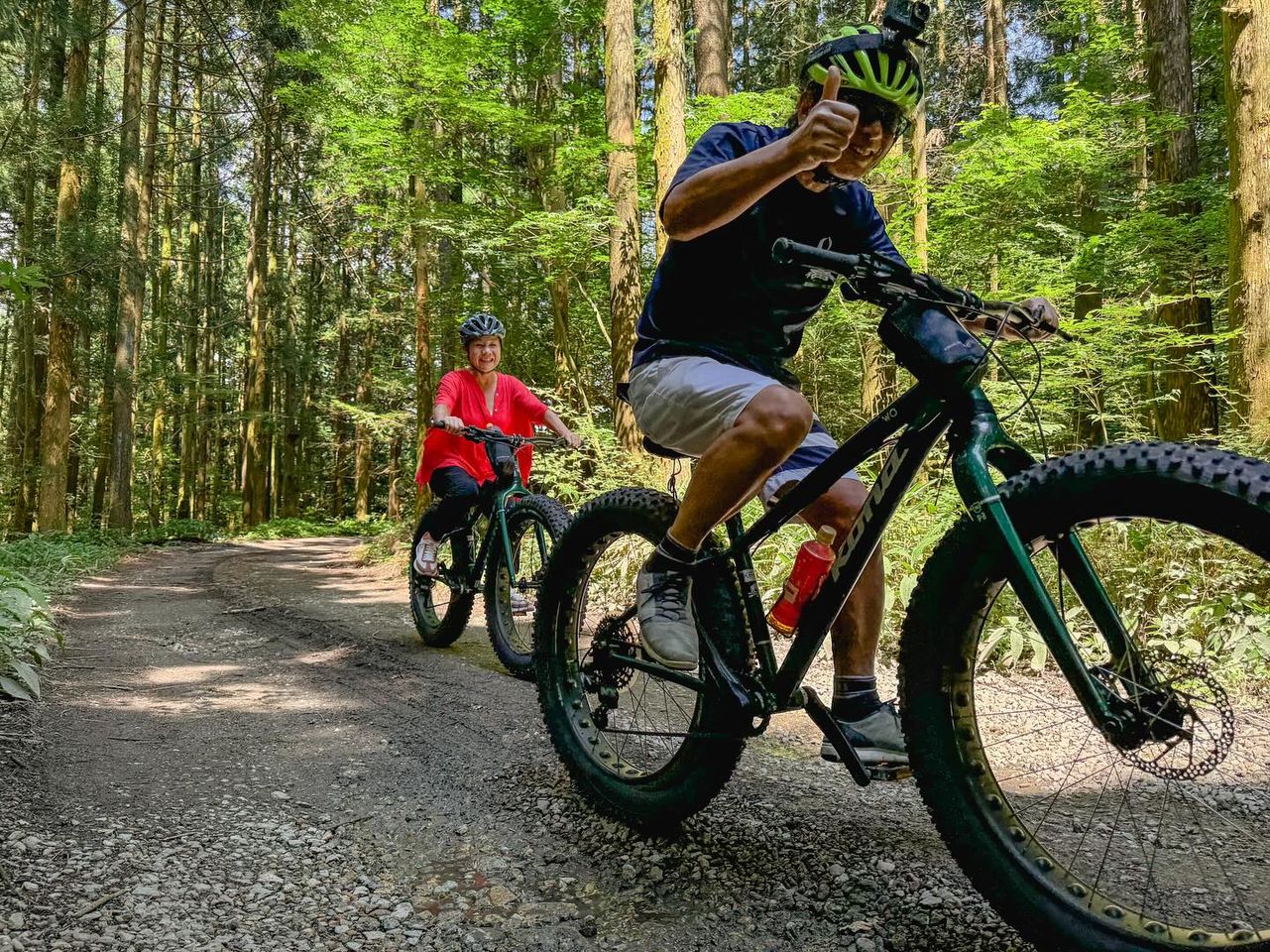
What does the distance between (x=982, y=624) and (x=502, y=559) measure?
3.72m

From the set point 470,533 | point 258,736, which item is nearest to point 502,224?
point 470,533

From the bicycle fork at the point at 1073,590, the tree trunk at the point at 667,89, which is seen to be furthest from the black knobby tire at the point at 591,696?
the tree trunk at the point at 667,89

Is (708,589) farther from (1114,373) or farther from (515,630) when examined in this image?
(1114,373)

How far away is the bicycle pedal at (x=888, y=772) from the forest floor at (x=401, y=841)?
0.28m

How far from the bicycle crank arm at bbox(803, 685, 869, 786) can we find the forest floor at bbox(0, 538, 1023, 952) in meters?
0.29

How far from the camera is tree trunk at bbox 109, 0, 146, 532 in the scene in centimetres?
1792

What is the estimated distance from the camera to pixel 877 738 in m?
2.22

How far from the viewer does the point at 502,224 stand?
42.7 ft

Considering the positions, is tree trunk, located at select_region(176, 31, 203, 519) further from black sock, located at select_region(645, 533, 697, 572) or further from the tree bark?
black sock, located at select_region(645, 533, 697, 572)

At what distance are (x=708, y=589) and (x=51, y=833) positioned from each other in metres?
2.00

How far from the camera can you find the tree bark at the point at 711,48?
12.3 metres

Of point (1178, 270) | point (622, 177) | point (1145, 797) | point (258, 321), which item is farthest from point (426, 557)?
point (258, 321)

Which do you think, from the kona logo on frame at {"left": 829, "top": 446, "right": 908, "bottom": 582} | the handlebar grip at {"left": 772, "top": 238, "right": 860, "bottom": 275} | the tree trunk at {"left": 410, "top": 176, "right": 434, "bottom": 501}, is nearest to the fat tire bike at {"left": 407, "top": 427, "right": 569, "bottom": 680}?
the kona logo on frame at {"left": 829, "top": 446, "right": 908, "bottom": 582}

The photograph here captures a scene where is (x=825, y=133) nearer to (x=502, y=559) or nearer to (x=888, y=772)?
(x=888, y=772)
